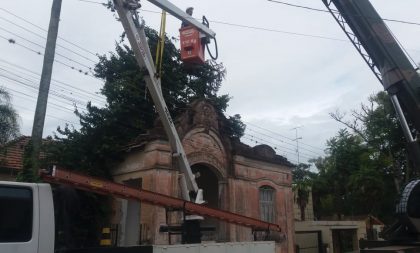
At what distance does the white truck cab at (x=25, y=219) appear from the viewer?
4391 millimetres

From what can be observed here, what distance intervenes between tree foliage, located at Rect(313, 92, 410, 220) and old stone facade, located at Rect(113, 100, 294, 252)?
822 centimetres

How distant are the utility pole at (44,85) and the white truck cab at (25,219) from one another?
6.48 metres

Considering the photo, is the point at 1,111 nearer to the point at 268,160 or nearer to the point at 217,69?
the point at 268,160

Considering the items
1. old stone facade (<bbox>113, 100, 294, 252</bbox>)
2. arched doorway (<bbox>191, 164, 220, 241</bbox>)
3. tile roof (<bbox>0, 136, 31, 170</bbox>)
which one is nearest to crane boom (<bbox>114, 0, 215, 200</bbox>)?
old stone facade (<bbox>113, 100, 294, 252</bbox>)

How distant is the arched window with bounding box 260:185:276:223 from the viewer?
19.9 m

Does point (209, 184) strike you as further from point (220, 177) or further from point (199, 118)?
point (199, 118)

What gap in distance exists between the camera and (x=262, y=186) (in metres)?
20.0

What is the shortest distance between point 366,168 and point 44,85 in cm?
2944

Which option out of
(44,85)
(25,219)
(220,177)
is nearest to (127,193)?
(25,219)

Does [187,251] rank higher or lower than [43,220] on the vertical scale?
lower

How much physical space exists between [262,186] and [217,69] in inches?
338

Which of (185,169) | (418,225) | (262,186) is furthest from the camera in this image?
(262,186)

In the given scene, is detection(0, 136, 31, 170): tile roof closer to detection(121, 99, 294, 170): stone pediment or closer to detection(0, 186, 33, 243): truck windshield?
detection(121, 99, 294, 170): stone pediment

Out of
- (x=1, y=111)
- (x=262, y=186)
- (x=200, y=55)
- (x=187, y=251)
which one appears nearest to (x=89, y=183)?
(x=187, y=251)
